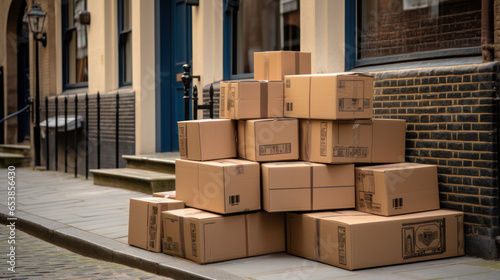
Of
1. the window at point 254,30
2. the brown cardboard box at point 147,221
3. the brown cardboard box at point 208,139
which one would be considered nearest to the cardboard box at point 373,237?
the brown cardboard box at point 208,139

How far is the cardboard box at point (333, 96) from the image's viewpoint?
5.40 meters

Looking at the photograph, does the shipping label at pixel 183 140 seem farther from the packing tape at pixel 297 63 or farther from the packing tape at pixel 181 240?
the packing tape at pixel 297 63

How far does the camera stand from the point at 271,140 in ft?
18.6

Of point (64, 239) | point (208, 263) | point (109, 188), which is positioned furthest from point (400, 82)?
point (109, 188)

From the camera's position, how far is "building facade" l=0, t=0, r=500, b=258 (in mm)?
5504

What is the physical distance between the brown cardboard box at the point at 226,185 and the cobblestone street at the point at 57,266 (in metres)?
0.78

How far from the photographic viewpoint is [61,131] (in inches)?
561

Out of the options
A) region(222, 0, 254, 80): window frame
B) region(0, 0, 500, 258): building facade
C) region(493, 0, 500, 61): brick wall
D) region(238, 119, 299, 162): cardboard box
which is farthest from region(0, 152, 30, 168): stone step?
region(493, 0, 500, 61): brick wall

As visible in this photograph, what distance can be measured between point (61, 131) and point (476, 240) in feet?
35.0

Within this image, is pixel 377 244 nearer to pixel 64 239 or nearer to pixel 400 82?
pixel 400 82

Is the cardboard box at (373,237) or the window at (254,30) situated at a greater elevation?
the window at (254,30)

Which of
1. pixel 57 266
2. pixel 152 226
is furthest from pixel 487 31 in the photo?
pixel 57 266

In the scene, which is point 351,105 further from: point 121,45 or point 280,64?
point 121,45

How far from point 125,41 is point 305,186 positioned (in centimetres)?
802
